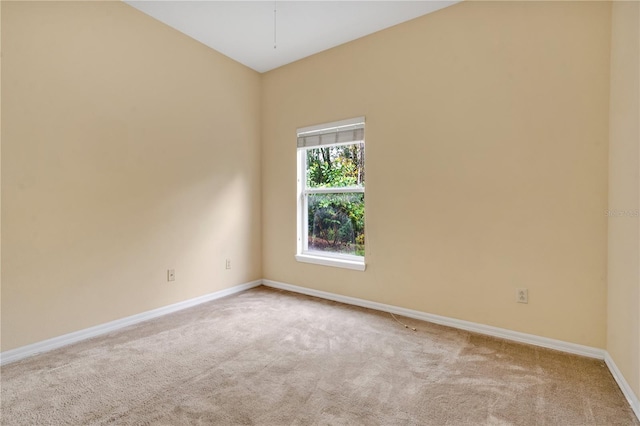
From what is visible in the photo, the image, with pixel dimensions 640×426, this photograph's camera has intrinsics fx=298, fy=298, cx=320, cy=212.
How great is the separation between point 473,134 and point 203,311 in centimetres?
305

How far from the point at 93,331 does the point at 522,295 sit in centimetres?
350

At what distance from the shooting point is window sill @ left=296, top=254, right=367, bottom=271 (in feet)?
10.6

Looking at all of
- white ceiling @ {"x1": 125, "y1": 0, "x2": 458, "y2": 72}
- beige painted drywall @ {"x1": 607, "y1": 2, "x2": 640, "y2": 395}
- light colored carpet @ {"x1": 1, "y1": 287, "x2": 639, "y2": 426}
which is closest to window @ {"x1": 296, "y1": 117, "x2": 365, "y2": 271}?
white ceiling @ {"x1": 125, "y1": 0, "x2": 458, "y2": 72}

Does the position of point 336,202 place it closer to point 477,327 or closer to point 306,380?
point 477,327

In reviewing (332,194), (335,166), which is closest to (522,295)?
(332,194)

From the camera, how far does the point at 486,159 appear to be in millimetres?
2484

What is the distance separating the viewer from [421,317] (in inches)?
111

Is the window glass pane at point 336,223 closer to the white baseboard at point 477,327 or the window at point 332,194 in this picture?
the window at point 332,194

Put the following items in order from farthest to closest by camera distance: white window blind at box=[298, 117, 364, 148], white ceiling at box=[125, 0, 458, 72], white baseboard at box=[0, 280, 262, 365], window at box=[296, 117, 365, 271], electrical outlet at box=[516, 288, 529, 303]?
window at box=[296, 117, 365, 271], white window blind at box=[298, 117, 364, 148], white ceiling at box=[125, 0, 458, 72], electrical outlet at box=[516, 288, 529, 303], white baseboard at box=[0, 280, 262, 365]

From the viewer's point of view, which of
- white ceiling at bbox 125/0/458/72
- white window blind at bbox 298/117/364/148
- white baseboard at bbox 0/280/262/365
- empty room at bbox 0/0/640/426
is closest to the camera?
empty room at bbox 0/0/640/426

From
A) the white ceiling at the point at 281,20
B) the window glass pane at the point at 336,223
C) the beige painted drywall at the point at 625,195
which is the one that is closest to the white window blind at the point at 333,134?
the window glass pane at the point at 336,223

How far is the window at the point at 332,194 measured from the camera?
329 centimetres

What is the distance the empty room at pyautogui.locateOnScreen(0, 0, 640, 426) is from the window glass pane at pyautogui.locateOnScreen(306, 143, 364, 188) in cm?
3

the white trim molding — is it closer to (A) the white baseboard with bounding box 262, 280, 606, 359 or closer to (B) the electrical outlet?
(A) the white baseboard with bounding box 262, 280, 606, 359
